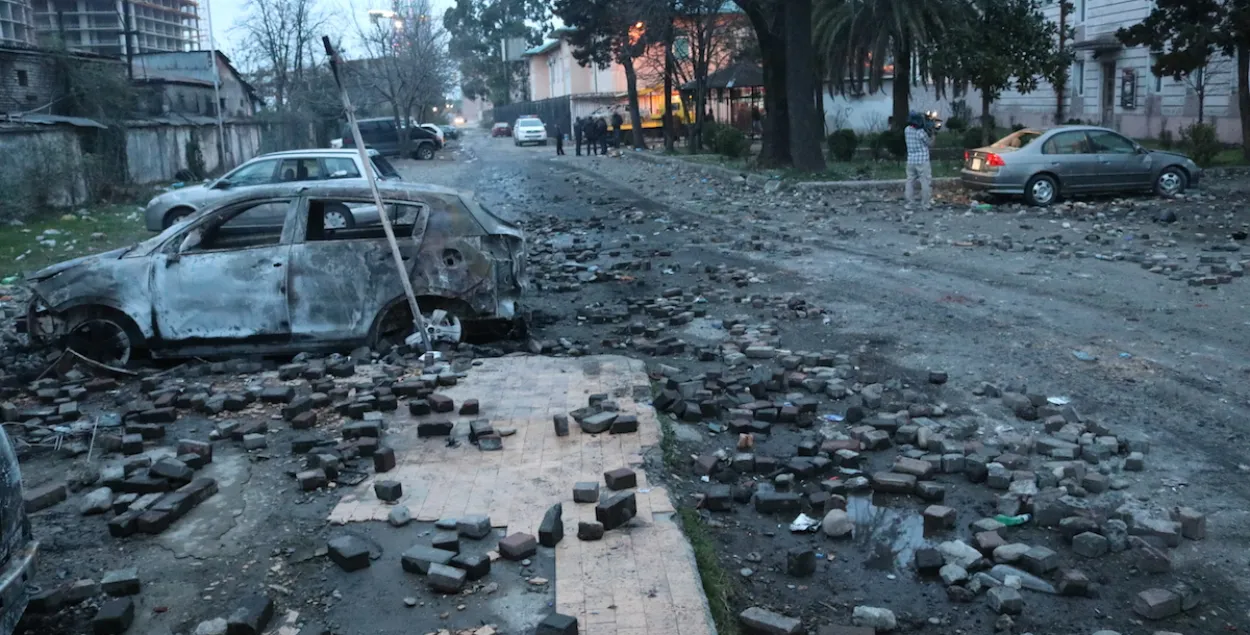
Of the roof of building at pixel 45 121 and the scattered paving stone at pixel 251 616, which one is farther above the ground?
the roof of building at pixel 45 121

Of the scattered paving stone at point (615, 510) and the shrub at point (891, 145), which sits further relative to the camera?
the shrub at point (891, 145)

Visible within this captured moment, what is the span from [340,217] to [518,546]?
6194 mm

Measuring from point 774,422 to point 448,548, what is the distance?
9.59 ft

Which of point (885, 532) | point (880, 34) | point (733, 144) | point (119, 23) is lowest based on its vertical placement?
point (885, 532)

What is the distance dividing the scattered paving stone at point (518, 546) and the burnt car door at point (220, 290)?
4.55 meters

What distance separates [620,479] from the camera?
Answer: 569 cm

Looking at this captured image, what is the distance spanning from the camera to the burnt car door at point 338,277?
346 inches

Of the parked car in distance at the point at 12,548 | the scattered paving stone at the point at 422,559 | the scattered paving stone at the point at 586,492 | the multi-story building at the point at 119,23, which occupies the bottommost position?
the scattered paving stone at the point at 422,559

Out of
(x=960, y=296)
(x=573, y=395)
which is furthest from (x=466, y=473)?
(x=960, y=296)

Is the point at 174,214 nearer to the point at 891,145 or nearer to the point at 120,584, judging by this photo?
the point at 120,584


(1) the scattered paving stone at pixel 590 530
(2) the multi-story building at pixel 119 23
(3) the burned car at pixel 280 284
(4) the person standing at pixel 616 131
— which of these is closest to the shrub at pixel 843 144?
(4) the person standing at pixel 616 131

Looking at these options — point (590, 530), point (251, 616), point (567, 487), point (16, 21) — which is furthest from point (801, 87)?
point (16, 21)

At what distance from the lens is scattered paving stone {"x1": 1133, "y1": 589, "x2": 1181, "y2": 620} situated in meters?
4.61

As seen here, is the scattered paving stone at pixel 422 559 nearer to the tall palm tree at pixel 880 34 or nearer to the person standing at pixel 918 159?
the person standing at pixel 918 159
